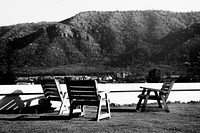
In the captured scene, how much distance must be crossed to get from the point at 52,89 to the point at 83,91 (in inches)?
44.3

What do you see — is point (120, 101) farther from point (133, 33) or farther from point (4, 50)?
point (133, 33)

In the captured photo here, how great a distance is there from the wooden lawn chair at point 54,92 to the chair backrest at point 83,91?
2.19ft

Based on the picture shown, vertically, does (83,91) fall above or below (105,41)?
above

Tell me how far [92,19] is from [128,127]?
190ft

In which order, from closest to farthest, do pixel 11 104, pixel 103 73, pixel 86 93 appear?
pixel 86 93 → pixel 11 104 → pixel 103 73

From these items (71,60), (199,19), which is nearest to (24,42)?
(71,60)

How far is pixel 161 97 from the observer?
7.03 meters

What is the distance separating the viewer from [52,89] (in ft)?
21.4

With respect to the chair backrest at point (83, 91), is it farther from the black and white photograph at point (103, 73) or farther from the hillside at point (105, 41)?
the hillside at point (105, 41)

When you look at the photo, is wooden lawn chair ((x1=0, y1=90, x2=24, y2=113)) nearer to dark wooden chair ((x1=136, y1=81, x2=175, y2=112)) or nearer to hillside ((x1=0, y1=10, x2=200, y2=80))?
dark wooden chair ((x1=136, y1=81, x2=175, y2=112))

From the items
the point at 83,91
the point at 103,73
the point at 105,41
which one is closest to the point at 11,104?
the point at 83,91

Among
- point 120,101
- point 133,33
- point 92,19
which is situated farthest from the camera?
point 92,19

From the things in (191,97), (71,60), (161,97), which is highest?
(161,97)

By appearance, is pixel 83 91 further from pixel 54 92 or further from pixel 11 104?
pixel 11 104
